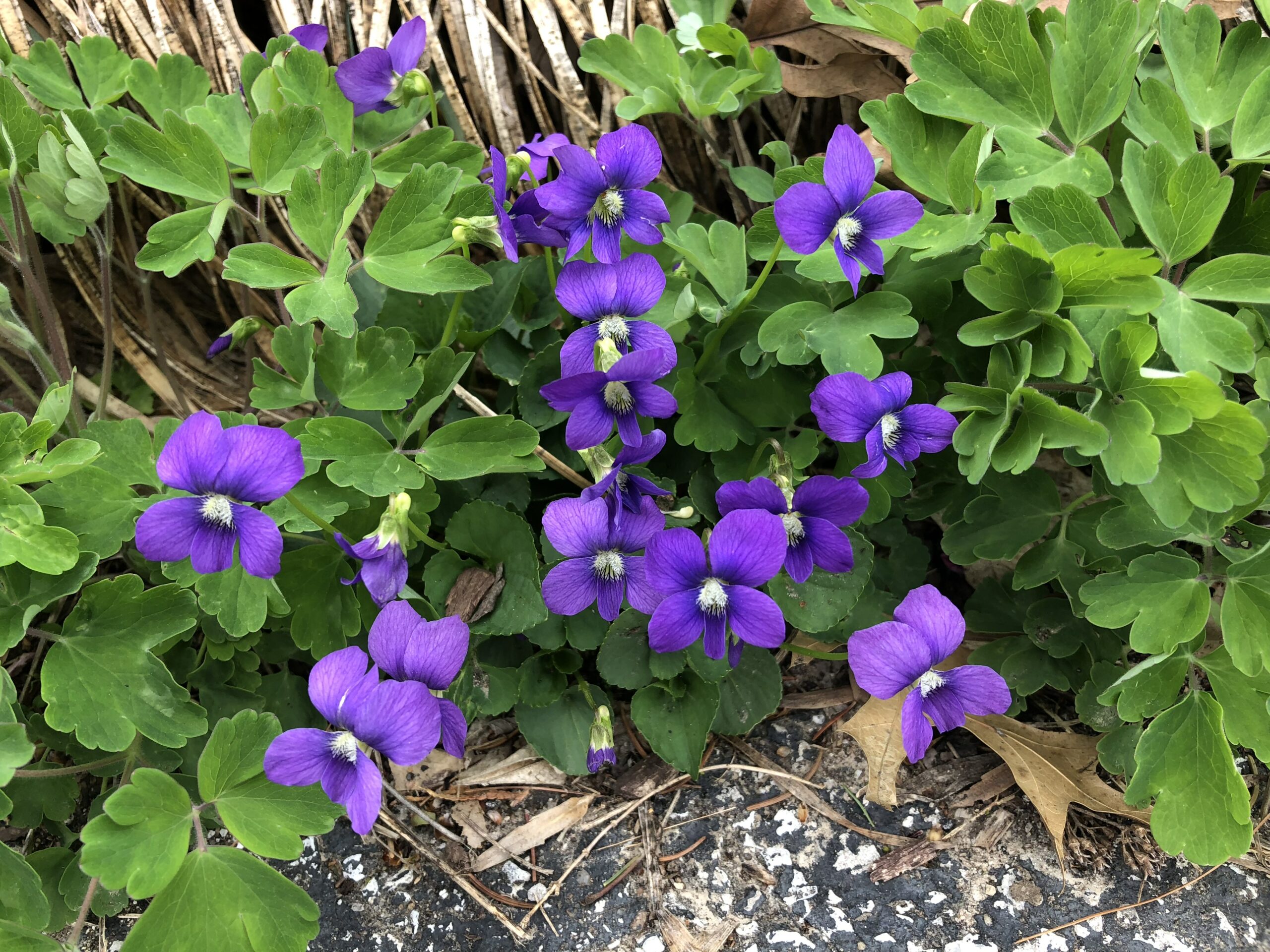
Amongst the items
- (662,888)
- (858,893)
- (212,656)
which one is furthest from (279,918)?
(858,893)

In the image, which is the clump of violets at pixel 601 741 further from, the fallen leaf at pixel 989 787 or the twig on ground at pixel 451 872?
the fallen leaf at pixel 989 787

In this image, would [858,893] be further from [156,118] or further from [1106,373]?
[156,118]

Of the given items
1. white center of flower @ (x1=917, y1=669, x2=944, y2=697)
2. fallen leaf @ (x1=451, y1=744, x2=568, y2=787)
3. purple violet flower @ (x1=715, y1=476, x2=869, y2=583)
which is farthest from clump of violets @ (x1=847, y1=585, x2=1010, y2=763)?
fallen leaf @ (x1=451, y1=744, x2=568, y2=787)

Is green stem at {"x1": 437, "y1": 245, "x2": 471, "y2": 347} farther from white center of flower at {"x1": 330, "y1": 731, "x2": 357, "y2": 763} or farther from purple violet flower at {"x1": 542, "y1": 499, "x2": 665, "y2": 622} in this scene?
white center of flower at {"x1": 330, "y1": 731, "x2": 357, "y2": 763}

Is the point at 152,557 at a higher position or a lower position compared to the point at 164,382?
higher

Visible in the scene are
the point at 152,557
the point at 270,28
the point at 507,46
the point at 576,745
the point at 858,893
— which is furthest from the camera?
the point at 270,28

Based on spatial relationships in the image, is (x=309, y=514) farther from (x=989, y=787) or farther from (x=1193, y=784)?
(x=1193, y=784)

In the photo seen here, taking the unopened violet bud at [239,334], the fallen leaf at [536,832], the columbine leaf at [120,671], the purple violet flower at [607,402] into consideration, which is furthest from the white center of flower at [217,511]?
the fallen leaf at [536,832]
